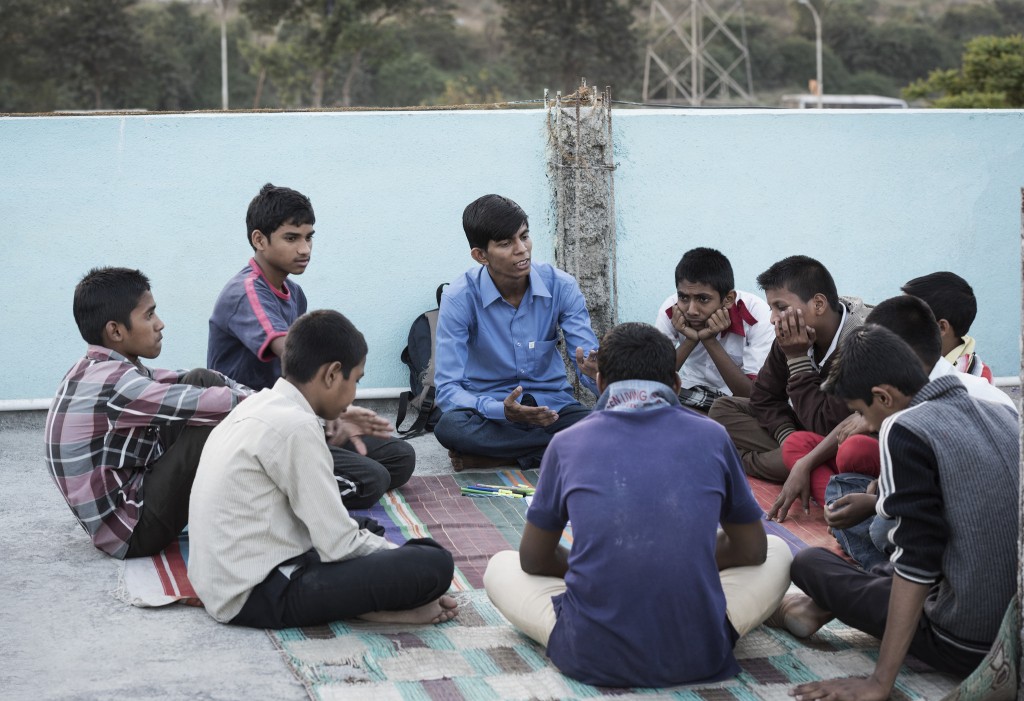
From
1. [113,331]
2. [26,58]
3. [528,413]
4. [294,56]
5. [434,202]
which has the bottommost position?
[528,413]

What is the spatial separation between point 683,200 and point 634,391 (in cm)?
413

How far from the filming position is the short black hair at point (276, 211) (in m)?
5.17

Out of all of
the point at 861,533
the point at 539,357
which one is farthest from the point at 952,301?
the point at 539,357

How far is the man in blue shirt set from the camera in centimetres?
555

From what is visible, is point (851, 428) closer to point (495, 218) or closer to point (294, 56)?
point (495, 218)

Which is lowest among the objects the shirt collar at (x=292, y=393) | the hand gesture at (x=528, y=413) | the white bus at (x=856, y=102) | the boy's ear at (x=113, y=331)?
the hand gesture at (x=528, y=413)

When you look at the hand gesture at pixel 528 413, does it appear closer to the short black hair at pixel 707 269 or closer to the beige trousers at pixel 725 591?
the short black hair at pixel 707 269

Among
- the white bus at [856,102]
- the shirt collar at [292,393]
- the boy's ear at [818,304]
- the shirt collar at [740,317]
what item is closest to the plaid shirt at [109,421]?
the shirt collar at [292,393]

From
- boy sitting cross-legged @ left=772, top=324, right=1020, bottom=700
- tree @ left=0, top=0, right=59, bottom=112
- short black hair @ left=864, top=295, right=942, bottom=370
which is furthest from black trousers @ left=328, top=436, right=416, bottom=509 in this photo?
tree @ left=0, top=0, right=59, bottom=112

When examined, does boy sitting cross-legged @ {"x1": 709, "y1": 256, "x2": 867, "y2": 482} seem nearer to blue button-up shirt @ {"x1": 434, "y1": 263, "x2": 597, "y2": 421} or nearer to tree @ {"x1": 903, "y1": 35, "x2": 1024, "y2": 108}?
blue button-up shirt @ {"x1": 434, "y1": 263, "x2": 597, "y2": 421}

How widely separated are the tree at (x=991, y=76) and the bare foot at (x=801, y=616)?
1734 centimetres

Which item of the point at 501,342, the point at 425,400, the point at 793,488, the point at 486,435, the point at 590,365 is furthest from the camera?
the point at 425,400

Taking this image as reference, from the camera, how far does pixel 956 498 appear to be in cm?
298

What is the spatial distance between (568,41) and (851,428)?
34.1 meters
